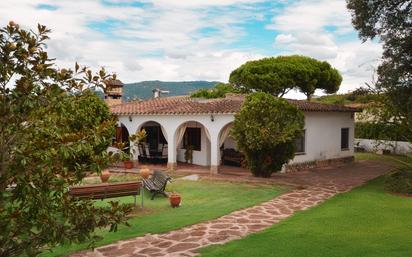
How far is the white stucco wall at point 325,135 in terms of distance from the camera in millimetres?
21859

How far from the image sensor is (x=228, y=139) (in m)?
23.4

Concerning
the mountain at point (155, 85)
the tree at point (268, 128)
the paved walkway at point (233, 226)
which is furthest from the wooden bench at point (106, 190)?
the mountain at point (155, 85)

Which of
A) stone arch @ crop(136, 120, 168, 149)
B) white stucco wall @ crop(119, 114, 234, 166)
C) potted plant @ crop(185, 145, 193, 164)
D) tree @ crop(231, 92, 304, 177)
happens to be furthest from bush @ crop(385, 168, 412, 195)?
stone arch @ crop(136, 120, 168, 149)

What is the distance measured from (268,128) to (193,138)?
798 cm

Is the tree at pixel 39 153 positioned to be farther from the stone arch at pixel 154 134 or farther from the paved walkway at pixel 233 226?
the stone arch at pixel 154 134

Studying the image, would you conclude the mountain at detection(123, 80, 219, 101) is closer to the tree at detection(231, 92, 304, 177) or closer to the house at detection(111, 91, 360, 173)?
the house at detection(111, 91, 360, 173)

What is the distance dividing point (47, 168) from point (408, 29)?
17429 millimetres

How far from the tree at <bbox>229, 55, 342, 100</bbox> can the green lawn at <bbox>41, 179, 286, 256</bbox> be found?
27419 mm

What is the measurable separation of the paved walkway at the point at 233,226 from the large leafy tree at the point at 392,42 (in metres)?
3.80

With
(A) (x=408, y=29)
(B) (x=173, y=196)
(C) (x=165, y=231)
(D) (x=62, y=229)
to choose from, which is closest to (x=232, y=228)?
(C) (x=165, y=231)

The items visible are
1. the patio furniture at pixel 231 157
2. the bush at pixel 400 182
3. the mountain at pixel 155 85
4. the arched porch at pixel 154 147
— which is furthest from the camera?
the mountain at pixel 155 85

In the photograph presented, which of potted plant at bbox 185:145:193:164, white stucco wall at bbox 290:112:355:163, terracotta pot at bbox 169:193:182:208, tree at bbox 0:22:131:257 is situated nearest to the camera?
tree at bbox 0:22:131:257

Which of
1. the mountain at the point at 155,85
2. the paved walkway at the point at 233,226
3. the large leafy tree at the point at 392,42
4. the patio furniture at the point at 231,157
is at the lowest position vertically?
the paved walkway at the point at 233,226

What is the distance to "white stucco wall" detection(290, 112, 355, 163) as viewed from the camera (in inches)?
861
